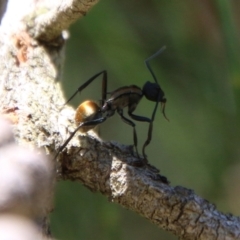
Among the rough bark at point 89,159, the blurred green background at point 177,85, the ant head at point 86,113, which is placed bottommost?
the rough bark at point 89,159

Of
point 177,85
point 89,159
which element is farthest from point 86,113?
point 177,85

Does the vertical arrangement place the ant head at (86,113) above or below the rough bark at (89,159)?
above

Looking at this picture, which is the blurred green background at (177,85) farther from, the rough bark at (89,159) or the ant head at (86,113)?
the rough bark at (89,159)

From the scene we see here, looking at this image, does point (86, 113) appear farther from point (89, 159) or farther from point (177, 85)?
point (177, 85)

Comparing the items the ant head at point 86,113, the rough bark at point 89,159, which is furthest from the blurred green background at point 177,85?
the rough bark at point 89,159

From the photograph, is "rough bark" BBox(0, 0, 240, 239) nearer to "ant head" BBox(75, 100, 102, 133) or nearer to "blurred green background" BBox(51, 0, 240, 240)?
"ant head" BBox(75, 100, 102, 133)

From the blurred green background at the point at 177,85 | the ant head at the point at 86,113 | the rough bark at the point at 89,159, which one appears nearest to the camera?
the rough bark at the point at 89,159
